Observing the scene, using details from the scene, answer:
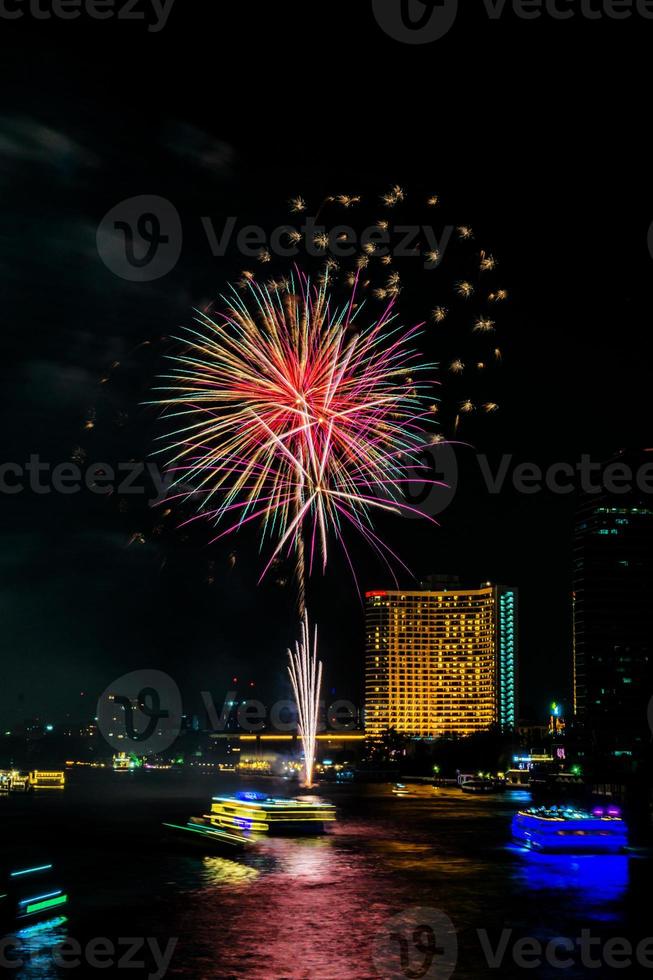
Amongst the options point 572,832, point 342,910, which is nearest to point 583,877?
point 572,832

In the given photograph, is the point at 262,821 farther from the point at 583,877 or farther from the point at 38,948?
the point at 38,948

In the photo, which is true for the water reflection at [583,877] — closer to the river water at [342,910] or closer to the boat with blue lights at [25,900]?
the river water at [342,910]

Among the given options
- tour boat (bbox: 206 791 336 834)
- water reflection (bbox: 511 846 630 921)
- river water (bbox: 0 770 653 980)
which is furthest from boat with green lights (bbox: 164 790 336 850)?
water reflection (bbox: 511 846 630 921)

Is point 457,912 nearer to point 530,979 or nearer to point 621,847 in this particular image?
point 530,979

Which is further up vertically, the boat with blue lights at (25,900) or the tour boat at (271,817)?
the boat with blue lights at (25,900)

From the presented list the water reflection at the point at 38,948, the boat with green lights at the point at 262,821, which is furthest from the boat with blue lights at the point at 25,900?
the boat with green lights at the point at 262,821

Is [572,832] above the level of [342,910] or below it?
above

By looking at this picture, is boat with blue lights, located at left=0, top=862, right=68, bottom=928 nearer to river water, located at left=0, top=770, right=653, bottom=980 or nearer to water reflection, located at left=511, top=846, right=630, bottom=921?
river water, located at left=0, top=770, right=653, bottom=980

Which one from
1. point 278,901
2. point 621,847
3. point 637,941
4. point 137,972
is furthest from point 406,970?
point 621,847
